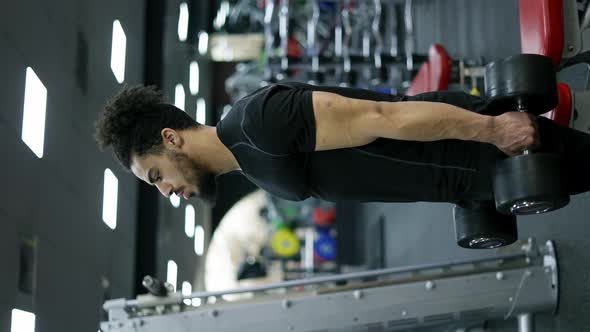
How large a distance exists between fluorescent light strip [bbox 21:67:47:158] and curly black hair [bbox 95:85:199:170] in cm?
114

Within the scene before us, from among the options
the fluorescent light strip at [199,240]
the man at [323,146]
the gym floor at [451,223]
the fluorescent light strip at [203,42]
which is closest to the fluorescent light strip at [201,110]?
the fluorescent light strip at [203,42]

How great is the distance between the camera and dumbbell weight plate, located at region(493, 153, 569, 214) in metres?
2.20

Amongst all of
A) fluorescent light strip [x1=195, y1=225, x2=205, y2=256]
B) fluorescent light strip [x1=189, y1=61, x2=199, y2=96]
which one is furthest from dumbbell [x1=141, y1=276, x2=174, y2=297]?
fluorescent light strip [x1=195, y1=225, x2=205, y2=256]

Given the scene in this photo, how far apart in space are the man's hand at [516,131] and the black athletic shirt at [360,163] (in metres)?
0.12

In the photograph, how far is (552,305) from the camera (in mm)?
3482

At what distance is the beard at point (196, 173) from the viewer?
236cm

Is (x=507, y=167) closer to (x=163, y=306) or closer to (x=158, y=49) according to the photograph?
(x=163, y=306)

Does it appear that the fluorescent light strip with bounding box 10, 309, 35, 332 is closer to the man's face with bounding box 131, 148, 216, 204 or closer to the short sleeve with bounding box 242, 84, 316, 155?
the man's face with bounding box 131, 148, 216, 204

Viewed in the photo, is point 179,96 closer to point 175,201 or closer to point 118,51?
point 175,201

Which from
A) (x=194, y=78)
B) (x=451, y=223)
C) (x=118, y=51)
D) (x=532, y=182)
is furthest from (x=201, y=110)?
(x=532, y=182)

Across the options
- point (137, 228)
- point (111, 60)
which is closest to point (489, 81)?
point (111, 60)

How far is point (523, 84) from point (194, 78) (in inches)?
279

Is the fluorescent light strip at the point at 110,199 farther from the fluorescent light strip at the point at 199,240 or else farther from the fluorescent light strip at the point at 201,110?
the fluorescent light strip at the point at 199,240

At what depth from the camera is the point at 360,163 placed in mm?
2340
